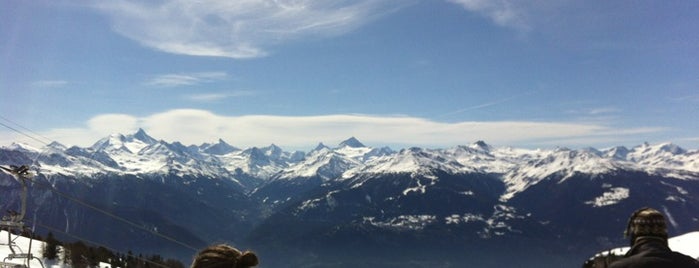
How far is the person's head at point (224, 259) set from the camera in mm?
4453

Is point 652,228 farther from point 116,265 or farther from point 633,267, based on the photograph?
point 116,265

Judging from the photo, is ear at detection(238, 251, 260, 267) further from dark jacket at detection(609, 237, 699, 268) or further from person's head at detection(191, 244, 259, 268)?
dark jacket at detection(609, 237, 699, 268)

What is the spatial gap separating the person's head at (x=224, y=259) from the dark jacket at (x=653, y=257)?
3.95 metres

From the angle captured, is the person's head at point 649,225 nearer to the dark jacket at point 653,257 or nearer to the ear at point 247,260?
the dark jacket at point 653,257

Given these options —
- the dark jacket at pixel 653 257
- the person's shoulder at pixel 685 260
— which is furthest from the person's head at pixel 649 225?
the person's shoulder at pixel 685 260

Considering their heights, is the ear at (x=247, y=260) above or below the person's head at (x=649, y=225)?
below

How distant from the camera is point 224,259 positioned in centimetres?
446

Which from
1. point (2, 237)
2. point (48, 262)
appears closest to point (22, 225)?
point (48, 262)

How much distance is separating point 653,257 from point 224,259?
14.3 feet

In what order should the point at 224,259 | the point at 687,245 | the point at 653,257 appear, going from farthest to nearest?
1. the point at 687,245
2. the point at 653,257
3. the point at 224,259

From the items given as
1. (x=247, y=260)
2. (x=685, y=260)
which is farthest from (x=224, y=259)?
(x=685, y=260)

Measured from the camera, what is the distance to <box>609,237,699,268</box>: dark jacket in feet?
19.5

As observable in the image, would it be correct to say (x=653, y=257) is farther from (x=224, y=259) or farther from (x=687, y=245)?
(x=687, y=245)

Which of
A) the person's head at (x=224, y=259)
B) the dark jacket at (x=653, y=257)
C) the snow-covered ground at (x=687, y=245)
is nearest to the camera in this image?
the person's head at (x=224, y=259)
